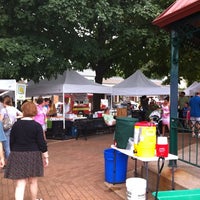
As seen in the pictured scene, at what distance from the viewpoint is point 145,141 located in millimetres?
5652

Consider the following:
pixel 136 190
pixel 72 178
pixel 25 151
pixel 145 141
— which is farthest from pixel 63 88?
pixel 136 190

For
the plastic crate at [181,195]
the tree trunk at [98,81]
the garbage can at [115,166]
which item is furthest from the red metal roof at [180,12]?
the tree trunk at [98,81]

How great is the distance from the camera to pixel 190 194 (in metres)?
3.74

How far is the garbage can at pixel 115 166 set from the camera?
6988 mm

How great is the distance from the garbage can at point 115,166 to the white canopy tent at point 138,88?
10.9 m

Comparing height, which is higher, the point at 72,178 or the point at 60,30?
the point at 60,30

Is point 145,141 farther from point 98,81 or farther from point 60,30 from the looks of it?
point 98,81

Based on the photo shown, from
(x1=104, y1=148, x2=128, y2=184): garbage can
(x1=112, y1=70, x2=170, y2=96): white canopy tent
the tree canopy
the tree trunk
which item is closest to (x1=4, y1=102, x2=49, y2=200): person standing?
(x1=104, y1=148, x2=128, y2=184): garbage can

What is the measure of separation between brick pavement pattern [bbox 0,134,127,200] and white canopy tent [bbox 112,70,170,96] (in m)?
6.77

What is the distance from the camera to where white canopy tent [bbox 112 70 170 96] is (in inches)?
720

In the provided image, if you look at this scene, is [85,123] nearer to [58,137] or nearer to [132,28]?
[58,137]

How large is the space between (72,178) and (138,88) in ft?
36.9

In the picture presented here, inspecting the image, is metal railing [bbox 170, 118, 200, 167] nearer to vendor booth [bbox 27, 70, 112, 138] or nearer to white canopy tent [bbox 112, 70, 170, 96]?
vendor booth [bbox 27, 70, 112, 138]

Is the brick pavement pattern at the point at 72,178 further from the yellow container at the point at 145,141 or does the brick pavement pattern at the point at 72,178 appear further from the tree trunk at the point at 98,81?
the tree trunk at the point at 98,81
